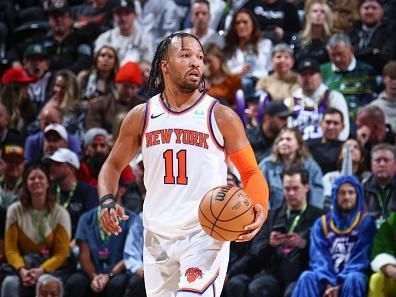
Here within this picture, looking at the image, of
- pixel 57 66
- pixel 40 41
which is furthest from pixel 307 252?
pixel 40 41

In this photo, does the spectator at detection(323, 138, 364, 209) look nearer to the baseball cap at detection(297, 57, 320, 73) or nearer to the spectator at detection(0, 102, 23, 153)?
the baseball cap at detection(297, 57, 320, 73)

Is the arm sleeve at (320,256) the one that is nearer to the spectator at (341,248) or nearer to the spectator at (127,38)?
the spectator at (341,248)

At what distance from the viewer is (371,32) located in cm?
1202

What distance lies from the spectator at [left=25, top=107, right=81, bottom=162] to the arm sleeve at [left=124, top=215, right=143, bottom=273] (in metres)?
2.05

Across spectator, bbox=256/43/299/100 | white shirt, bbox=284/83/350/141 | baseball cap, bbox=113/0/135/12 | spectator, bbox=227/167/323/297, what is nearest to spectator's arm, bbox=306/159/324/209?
spectator, bbox=227/167/323/297

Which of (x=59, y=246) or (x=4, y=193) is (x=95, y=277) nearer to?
(x=59, y=246)

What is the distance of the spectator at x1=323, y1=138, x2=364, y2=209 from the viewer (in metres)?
9.58

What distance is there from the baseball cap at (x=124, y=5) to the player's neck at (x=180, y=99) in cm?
680

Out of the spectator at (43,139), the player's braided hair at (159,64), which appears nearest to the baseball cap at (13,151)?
the spectator at (43,139)

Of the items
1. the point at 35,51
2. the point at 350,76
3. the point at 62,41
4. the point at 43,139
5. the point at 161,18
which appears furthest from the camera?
Result: the point at 62,41

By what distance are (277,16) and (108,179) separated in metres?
7.05

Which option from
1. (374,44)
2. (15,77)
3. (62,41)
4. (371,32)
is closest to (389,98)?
(374,44)

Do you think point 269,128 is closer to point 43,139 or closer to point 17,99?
point 43,139

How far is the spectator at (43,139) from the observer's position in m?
10.9
